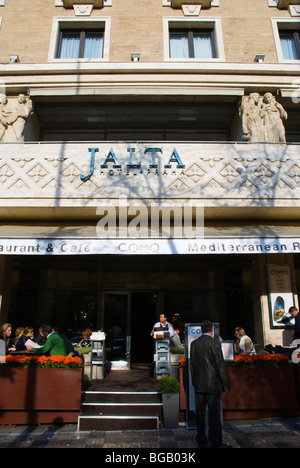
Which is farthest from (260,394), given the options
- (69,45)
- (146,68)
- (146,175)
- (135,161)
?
(69,45)

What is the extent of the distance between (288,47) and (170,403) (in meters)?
12.9

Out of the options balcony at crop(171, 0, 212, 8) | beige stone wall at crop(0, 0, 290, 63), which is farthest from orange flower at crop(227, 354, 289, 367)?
balcony at crop(171, 0, 212, 8)

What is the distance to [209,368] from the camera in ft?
15.3

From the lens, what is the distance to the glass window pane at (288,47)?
11.4 m

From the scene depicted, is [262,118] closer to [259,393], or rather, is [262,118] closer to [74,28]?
[74,28]

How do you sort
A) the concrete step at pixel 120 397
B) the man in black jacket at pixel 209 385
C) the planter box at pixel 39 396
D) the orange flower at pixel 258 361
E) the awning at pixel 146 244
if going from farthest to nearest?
1. the awning at pixel 146 244
2. the concrete step at pixel 120 397
3. the orange flower at pixel 258 361
4. the planter box at pixel 39 396
5. the man in black jacket at pixel 209 385

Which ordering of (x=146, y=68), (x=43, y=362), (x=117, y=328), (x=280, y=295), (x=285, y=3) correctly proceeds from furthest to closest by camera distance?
(x=285, y=3), (x=117, y=328), (x=146, y=68), (x=280, y=295), (x=43, y=362)

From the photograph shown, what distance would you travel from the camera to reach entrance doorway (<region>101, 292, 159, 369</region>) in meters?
10.1

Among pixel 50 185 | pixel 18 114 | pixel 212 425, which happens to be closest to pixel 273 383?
pixel 212 425

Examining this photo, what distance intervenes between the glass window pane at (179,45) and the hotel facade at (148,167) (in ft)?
0.17

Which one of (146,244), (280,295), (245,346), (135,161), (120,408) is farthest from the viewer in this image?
(280,295)

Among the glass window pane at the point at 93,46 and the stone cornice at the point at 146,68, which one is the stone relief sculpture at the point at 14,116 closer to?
the stone cornice at the point at 146,68

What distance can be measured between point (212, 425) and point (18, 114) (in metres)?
10.3

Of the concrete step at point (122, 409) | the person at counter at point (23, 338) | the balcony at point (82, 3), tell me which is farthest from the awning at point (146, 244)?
the balcony at point (82, 3)
